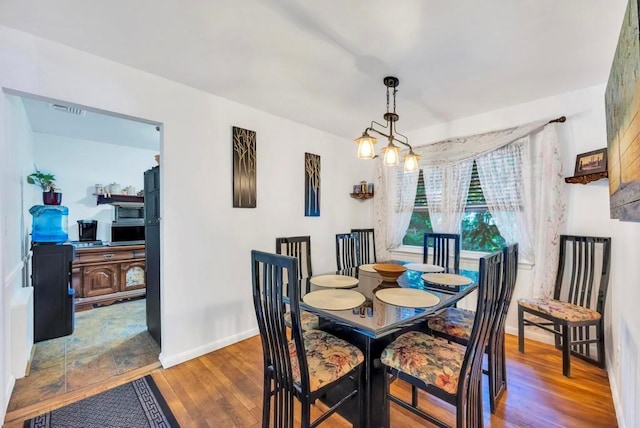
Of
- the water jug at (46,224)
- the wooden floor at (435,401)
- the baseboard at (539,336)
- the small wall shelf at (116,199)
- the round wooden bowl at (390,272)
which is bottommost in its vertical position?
the wooden floor at (435,401)

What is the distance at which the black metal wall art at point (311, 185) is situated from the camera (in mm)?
3463

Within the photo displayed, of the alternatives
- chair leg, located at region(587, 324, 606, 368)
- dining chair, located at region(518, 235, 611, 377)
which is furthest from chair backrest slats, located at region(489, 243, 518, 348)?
chair leg, located at region(587, 324, 606, 368)

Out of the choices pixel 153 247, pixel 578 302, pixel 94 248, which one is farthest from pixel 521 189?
pixel 94 248

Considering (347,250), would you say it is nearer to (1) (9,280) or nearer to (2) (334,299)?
(2) (334,299)

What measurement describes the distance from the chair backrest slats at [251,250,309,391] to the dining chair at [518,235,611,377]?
2.15m

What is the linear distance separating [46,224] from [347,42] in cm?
351

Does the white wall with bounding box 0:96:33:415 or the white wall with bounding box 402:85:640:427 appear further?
the white wall with bounding box 0:96:33:415

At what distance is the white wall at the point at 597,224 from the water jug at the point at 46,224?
4.46m

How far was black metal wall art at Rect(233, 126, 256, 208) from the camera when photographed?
2.75 metres

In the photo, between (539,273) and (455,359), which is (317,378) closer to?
(455,359)

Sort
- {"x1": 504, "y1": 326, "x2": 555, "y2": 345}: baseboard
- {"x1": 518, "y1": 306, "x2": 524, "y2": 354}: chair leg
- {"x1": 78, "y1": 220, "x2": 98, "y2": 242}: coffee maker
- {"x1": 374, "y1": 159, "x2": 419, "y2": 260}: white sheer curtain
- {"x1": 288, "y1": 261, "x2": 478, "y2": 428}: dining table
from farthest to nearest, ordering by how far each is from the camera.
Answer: {"x1": 78, "y1": 220, "x2": 98, "y2": 242}: coffee maker
{"x1": 374, "y1": 159, "x2": 419, "y2": 260}: white sheer curtain
{"x1": 504, "y1": 326, "x2": 555, "y2": 345}: baseboard
{"x1": 518, "y1": 306, "x2": 524, "y2": 354}: chair leg
{"x1": 288, "y1": 261, "x2": 478, "y2": 428}: dining table

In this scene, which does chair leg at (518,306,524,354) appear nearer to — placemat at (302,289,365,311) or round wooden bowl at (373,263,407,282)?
round wooden bowl at (373,263,407,282)

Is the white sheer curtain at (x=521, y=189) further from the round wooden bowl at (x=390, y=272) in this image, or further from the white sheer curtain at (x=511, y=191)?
the round wooden bowl at (x=390, y=272)

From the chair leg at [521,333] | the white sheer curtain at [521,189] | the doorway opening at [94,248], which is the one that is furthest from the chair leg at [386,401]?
the white sheer curtain at [521,189]
